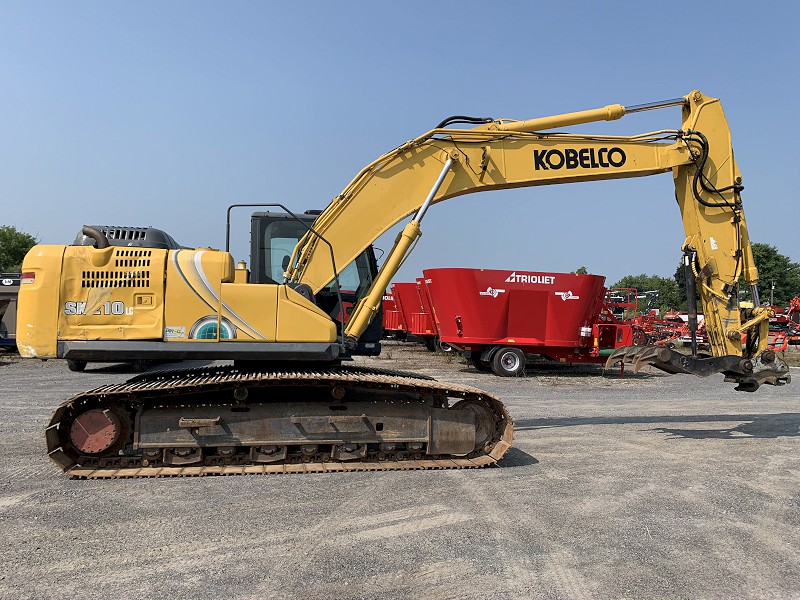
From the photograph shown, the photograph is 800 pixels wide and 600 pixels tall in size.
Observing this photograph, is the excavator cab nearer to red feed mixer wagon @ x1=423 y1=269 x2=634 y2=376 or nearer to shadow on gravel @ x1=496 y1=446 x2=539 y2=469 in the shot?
shadow on gravel @ x1=496 y1=446 x2=539 y2=469

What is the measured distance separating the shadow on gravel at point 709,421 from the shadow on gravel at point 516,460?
1657mm

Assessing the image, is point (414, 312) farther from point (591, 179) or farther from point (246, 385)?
point (246, 385)

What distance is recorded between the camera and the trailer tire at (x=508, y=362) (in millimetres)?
16594

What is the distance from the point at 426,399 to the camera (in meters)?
6.55

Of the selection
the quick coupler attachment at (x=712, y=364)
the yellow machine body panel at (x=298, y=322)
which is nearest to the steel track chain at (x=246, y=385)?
the yellow machine body panel at (x=298, y=322)

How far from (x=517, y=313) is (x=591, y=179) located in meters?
8.56

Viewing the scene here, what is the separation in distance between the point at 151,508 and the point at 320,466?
1.70m

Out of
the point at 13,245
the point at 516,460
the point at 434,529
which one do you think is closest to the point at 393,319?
the point at 516,460

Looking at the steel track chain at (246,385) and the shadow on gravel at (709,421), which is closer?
the steel track chain at (246,385)

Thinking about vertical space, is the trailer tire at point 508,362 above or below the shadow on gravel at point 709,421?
above

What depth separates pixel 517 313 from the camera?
54.0 feet

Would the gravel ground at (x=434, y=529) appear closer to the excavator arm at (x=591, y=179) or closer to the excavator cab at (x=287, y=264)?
the excavator arm at (x=591, y=179)

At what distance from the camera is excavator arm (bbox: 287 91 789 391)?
7371mm

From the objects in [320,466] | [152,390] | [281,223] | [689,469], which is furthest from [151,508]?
[689,469]
